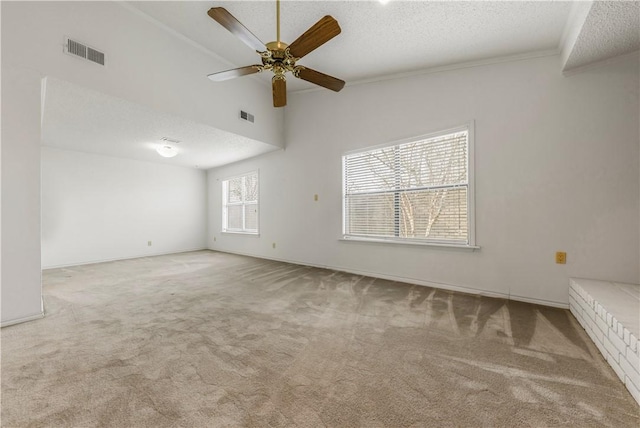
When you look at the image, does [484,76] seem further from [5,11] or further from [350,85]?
[5,11]

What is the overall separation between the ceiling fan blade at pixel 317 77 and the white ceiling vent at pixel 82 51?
2.21 meters

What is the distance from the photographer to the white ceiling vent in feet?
8.31

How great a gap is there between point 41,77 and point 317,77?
2.64m

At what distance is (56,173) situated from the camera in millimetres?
4785

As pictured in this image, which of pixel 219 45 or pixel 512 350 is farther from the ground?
pixel 219 45

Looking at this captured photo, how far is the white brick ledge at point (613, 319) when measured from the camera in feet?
4.51

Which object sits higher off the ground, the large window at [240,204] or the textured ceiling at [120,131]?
the textured ceiling at [120,131]

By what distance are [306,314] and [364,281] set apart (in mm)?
1431

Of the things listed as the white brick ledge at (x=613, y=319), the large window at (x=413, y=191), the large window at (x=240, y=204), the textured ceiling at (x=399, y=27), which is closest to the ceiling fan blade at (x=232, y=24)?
the textured ceiling at (x=399, y=27)

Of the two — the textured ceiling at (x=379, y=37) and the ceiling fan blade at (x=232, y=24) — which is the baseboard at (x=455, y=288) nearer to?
the textured ceiling at (x=379, y=37)

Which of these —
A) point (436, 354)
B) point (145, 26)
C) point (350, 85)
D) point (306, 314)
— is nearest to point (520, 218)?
point (436, 354)

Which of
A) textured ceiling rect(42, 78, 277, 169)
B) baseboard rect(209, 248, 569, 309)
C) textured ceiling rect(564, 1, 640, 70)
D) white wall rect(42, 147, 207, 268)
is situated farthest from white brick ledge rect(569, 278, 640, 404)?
white wall rect(42, 147, 207, 268)

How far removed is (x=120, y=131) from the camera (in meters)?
3.98

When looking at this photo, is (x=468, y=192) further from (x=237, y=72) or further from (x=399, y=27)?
(x=237, y=72)
